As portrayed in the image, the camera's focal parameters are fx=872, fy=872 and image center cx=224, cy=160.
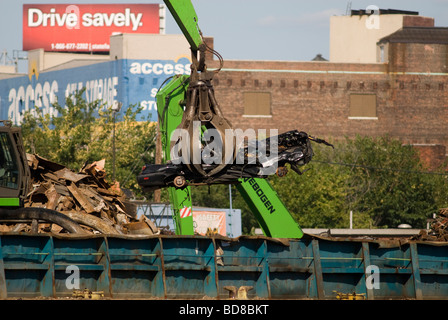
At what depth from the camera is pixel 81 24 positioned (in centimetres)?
10831

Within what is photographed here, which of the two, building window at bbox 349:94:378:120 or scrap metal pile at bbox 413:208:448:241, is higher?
building window at bbox 349:94:378:120

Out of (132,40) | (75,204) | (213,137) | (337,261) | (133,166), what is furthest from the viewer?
(132,40)

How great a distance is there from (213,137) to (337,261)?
12.5ft

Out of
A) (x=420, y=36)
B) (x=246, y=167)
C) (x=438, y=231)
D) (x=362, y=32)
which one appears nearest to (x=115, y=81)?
(x=362, y=32)

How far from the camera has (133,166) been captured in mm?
70875

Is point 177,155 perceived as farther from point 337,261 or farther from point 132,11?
point 132,11

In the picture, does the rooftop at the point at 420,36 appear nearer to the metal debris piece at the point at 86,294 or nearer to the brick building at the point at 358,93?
the brick building at the point at 358,93

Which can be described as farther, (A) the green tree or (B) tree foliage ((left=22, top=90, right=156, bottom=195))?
(A) the green tree

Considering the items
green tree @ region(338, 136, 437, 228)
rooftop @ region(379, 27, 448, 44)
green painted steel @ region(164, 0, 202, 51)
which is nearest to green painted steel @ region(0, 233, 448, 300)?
green painted steel @ region(164, 0, 202, 51)

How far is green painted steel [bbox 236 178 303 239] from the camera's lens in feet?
68.1

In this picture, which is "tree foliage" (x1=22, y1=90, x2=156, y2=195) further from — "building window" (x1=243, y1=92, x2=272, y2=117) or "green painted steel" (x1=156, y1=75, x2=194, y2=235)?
"green painted steel" (x1=156, y1=75, x2=194, y2=235)

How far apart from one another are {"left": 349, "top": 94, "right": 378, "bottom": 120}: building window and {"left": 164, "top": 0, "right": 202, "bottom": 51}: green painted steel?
57.2 m

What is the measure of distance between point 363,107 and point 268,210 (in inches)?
2246
